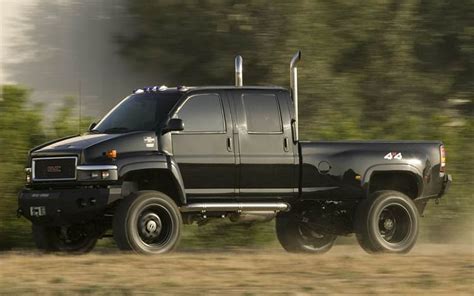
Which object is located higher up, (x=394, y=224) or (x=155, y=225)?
(x=155, y=225)

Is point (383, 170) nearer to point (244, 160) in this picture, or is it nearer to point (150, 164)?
point (244, 160)

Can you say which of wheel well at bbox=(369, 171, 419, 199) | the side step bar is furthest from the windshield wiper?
wheel well at bbox=(369, 171, 419, 199)

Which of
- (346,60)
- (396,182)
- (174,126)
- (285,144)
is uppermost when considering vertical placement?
(346,60)

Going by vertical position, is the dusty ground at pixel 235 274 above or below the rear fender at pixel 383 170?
below

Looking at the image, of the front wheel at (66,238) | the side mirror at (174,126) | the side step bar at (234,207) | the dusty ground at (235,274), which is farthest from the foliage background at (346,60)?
the dusty ground at (235,274)

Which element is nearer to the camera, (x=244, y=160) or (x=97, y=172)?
(x=97, y=172)

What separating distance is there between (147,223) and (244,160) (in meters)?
1.44

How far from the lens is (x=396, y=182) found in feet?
48.8

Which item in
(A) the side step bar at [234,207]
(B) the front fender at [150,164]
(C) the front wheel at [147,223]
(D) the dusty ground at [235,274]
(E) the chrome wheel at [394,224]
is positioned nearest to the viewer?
(D) the dusty ground at [235,274]

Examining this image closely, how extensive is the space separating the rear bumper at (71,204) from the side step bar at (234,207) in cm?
96

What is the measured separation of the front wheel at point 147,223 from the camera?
1303 centimetres

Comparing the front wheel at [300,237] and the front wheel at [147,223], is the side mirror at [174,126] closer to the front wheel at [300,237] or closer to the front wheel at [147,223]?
the front wheel at [147,223]

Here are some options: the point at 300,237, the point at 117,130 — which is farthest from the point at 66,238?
the point at 300,237

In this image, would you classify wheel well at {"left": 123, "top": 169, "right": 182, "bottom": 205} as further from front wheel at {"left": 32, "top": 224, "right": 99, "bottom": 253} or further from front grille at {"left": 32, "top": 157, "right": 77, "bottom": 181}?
front wheel at {"left": 32, "top": 224, "right": 99, "bottom": 253}
